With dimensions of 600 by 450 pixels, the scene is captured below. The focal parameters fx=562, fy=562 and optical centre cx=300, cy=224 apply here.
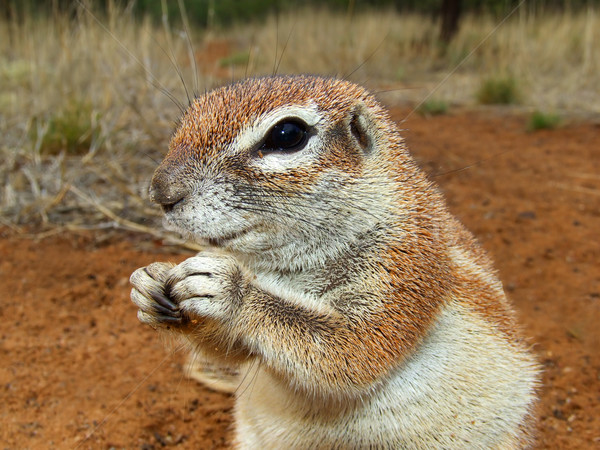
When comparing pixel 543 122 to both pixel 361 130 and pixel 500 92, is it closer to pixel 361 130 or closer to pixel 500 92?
pixel 500 92

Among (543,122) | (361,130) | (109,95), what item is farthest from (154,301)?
(543,122)

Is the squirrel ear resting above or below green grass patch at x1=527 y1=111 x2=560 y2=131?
above

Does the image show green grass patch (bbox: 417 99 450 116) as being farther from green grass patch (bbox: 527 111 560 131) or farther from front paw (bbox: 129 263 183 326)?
front paw (bbox: 129 263 183 326)

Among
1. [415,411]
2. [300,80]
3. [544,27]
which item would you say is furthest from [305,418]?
[544,27]

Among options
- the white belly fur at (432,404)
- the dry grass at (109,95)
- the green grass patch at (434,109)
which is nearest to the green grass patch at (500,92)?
the dry grass at (109,95)

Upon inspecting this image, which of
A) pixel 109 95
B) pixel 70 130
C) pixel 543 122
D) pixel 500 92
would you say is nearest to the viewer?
pixel 70 130

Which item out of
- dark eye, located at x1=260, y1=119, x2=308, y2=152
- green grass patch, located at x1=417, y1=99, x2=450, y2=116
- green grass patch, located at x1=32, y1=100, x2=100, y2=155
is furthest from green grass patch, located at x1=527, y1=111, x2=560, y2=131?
dark eye, located at x1=260, y1=119, x2=308, y2=152

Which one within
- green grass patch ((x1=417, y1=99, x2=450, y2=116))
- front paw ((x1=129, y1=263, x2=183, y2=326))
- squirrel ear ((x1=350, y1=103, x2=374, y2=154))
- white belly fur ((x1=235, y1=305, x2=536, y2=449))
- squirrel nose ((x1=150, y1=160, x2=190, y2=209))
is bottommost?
green grass patch ((x1=417, y1=99, x2=450, y2=116))
